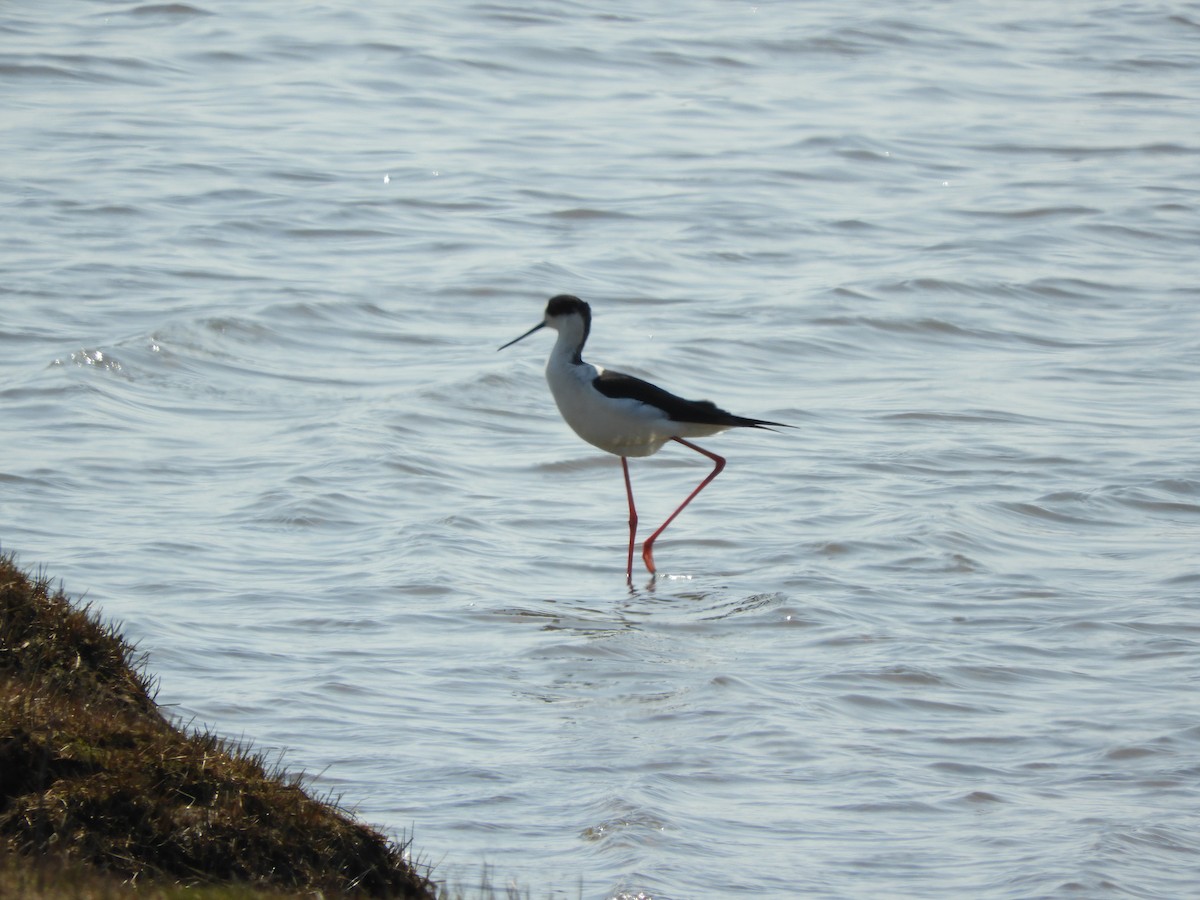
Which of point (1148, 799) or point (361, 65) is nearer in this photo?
point (1148, 799)

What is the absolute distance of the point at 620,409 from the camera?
986 cm

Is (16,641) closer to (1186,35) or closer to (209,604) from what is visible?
(209,604)

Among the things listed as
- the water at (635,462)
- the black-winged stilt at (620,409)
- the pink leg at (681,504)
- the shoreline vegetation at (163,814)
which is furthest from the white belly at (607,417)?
the shoreline vegetation at (163,814)

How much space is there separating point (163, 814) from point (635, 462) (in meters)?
7.95

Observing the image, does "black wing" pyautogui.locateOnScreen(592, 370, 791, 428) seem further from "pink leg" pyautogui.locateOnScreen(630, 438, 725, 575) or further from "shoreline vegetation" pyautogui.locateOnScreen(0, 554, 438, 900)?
"shoreline vegetation" pyautogui.locateOnScreen(0, 554, 438, 900)

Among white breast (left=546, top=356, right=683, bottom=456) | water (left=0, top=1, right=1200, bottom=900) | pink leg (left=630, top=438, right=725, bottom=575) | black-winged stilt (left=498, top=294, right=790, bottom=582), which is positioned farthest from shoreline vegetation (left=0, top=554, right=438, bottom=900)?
white breast (left=546, top=356, right=683, bottom=456)

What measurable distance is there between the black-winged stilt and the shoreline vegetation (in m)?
4.94

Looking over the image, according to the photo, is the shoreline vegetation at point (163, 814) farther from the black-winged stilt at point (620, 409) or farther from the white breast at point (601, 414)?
the white breast at point (601, 414)

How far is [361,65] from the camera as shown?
23484 mm

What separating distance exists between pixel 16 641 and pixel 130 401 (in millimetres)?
6650

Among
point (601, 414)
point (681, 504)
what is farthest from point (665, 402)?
point (681, 504)

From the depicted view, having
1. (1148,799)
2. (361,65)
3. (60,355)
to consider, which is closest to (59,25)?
(361,65)

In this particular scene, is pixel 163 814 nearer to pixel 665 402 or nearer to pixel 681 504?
pixel 665 402

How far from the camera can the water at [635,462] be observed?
250 inches
